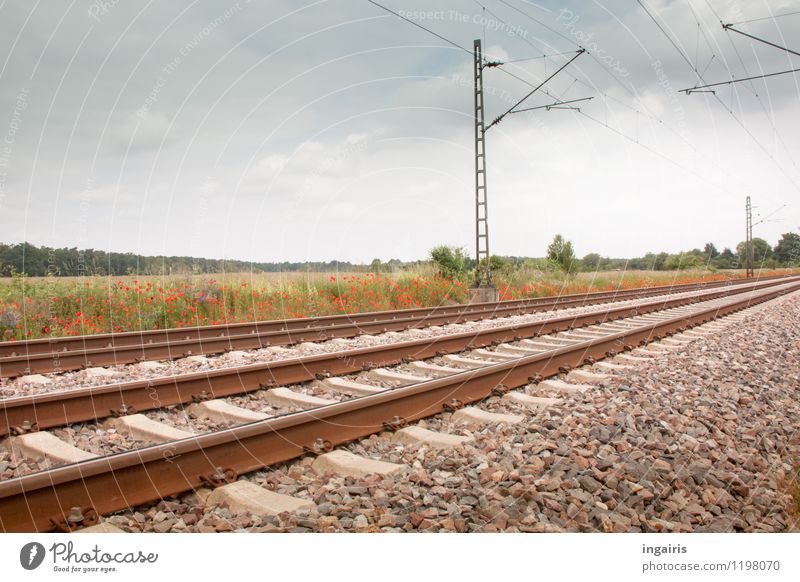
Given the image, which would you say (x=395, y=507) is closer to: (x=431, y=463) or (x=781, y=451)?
(x=431, y=463)

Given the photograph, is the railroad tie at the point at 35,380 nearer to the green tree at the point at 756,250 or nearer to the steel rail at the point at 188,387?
the steel rail at the point at 188,387

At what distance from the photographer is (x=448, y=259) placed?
20156mm

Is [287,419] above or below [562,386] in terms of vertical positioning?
above

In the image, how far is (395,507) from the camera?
300 cm

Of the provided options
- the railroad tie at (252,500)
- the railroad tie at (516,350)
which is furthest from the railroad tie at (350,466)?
the railroad tie at (516,350)

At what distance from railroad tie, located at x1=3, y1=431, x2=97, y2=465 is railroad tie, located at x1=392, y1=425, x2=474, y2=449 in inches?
83.1

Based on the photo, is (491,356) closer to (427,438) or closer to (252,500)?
(427,438)

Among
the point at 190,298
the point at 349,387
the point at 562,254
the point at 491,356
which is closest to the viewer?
the point at 349,387

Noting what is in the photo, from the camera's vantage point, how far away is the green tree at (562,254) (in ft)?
95.5

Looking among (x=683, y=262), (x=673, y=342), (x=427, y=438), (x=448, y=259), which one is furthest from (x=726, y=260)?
(x=427, y=438)

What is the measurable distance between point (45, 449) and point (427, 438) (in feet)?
8.73

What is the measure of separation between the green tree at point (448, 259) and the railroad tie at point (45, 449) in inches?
632

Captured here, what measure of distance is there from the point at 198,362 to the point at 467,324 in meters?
5.73

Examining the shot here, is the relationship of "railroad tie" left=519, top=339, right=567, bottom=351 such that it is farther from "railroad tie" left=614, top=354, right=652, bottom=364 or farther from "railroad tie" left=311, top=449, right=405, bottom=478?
"railroad tie" left=311, top=449, right=405, bottom=478
